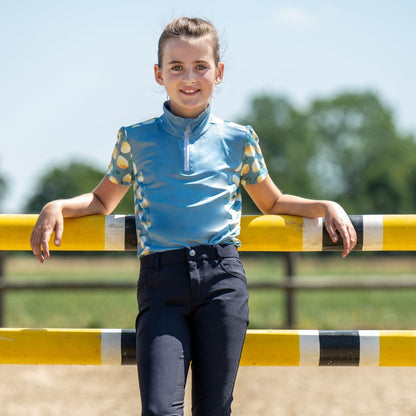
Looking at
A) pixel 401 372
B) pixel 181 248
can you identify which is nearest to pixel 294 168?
pixel 401 372

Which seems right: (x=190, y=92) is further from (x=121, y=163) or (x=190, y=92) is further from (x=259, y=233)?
(x=259, y=233)

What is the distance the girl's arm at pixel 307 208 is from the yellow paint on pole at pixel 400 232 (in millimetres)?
125

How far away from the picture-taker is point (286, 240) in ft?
7.21

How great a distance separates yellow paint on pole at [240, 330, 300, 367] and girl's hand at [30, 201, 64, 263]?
73 centimetres

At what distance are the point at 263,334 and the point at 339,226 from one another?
45cm

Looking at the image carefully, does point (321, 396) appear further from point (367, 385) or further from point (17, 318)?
point (17, 318)

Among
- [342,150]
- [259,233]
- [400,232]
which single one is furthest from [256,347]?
[342,150]

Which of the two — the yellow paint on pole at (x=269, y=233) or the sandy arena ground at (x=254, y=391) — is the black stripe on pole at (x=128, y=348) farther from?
the sandy arena ground at (x=254, y=391)

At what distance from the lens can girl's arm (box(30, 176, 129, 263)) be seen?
205 centimetres

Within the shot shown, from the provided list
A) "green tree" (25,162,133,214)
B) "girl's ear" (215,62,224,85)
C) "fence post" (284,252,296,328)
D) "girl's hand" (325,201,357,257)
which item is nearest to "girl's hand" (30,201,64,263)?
"girl's ear" (215,62,224,85)

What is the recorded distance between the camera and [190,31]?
84.2 inches

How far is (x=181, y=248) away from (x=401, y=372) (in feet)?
11.0

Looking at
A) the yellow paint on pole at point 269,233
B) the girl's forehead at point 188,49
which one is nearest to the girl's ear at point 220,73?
the girl's forehead at point 188,49

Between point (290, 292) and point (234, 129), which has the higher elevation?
point (234, 129)
